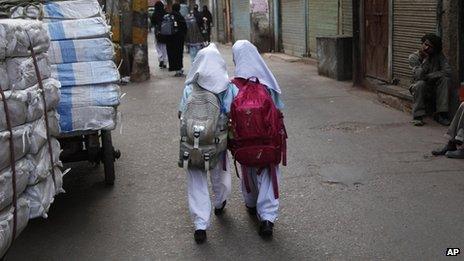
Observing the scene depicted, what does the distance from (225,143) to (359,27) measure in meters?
7.80

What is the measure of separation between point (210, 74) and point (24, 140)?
1.43 metres

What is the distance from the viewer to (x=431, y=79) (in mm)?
8000

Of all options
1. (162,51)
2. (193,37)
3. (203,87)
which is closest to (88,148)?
(203,87)

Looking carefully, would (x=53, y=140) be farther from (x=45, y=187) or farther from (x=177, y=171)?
(x=177, y=171)

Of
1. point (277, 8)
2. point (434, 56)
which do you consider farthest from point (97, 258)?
point (277, 8)

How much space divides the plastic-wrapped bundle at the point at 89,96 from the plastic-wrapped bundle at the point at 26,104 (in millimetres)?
1002

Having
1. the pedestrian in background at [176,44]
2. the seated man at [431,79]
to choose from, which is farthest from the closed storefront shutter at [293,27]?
the seated man at [431,79]

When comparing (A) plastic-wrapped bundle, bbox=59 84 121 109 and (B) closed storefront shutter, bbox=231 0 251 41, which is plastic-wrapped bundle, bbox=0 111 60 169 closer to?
(A) plastic-wrapped bundle, bbox=59 84 121 109

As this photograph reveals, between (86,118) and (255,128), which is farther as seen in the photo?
(86,118)

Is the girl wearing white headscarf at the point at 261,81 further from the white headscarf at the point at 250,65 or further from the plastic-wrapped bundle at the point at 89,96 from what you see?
the plastic-wrapped bundle at the point at 89,96

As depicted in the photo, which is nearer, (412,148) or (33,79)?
(33,79)

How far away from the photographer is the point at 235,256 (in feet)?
13.9

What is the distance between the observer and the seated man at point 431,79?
7.86 meters

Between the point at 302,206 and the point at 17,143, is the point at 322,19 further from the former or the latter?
the point at 17,143
